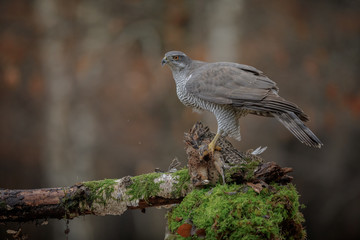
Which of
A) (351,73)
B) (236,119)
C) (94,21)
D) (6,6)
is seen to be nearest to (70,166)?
(94,21)

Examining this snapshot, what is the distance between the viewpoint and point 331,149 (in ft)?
24.7

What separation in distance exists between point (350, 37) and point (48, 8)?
685cm

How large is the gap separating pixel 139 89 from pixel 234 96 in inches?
183

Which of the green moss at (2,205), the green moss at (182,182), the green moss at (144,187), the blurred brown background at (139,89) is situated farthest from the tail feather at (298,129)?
the blurred brown background at (139,89)

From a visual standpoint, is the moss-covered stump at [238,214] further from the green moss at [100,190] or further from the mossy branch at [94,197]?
the green moss at [100,190]

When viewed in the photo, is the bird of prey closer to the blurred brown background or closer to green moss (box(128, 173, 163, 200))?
green moss (box(128, 173, 163, 200))

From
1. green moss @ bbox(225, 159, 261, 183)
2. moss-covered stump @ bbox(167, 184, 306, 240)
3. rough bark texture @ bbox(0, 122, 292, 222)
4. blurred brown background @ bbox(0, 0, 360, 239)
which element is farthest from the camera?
blurred brown background @ bbox(0, 0, 360, 239)

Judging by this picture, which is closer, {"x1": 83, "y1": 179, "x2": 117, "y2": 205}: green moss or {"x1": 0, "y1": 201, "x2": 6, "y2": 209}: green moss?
{"x1": 0, "y1": 201, "x2": 6, "y2": 209}: green moss

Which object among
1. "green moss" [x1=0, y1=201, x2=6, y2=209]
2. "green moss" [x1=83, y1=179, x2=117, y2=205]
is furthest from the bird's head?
"green moss" [x1=0, y1=201, x2=6, y2=209]

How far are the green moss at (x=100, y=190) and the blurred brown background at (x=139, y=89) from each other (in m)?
4.37

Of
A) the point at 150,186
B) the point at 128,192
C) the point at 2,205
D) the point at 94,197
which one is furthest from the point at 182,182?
the point at 2,205

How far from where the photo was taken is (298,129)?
132 inches

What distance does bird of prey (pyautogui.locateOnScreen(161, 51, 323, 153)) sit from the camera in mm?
3453

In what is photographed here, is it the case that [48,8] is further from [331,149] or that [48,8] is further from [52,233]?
[331,149]
